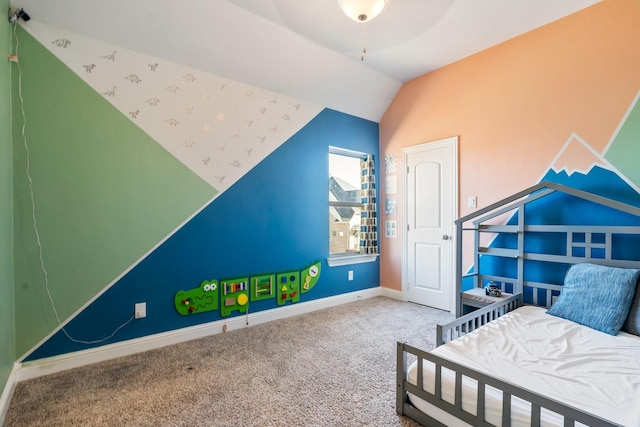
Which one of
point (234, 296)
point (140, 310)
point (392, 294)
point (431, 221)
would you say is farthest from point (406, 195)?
point (140, 310)

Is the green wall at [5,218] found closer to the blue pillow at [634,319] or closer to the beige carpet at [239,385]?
the beige carpet at [239,385]

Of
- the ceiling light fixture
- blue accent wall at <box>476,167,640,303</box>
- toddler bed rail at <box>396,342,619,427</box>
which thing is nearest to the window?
blue accent wall at <box>476,167,640,303</box>

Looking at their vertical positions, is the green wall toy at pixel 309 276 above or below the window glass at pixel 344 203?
below

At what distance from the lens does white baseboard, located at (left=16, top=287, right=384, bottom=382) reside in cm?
207

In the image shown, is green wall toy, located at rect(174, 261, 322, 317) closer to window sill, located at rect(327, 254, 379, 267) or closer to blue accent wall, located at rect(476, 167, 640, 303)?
window sill, located at rect(327, 254, 379, 267)

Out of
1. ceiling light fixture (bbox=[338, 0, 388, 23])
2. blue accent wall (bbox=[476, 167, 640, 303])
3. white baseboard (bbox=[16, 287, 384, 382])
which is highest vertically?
ceiling light fixture (bbox=[338, 0, 388, 23])

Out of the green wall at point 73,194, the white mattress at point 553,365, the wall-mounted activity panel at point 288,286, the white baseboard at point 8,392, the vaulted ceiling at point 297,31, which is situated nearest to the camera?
the white mattress at point 553,365

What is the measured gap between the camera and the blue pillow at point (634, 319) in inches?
73.7

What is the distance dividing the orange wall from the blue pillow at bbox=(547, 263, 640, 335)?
1016 mm

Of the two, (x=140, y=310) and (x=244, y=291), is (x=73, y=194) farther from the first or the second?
(x=244, y=291)

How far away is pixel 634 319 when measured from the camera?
6.21 feet

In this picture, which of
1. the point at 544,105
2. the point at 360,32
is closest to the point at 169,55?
the point at 360,32

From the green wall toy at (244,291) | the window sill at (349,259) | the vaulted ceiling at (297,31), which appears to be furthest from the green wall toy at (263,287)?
the vaulted ceiling at (297,31)

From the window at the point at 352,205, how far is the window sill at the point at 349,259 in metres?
0.01
